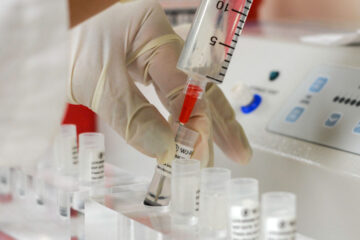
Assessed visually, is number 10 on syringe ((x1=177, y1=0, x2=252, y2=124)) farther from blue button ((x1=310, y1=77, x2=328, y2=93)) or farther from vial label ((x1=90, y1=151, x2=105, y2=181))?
blue button ((x1=310, y1=77, x2=328, y2=93))

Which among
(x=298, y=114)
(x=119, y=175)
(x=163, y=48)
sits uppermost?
(x=163, y=48)

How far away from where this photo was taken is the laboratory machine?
1.06 metres

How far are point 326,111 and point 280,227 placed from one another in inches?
18.2

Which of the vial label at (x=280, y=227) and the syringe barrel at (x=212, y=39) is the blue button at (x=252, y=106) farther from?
the vial label at (x=280, y=227)

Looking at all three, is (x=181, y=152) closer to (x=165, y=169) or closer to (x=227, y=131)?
(x=165, y=169)

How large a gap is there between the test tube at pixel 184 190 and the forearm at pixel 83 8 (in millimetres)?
256

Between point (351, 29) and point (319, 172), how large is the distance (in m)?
0.57

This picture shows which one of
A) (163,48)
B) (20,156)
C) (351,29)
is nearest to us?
(20,156)

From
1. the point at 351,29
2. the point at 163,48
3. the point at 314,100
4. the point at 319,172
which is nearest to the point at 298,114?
the point at 314,100

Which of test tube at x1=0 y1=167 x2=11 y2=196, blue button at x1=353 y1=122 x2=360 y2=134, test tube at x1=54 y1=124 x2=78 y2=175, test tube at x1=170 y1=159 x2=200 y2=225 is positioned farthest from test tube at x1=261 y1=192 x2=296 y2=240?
test tube at x1=0 y1=167 x2=11 y2=196

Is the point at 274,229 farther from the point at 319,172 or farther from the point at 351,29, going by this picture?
the point at 351,29

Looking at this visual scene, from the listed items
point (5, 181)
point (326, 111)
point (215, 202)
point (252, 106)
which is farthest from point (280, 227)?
point (5, 181)

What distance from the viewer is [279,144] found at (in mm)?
1193

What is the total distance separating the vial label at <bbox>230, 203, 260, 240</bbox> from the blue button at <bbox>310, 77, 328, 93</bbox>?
48 cm
